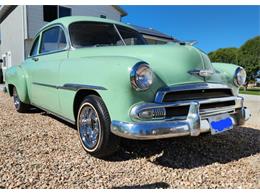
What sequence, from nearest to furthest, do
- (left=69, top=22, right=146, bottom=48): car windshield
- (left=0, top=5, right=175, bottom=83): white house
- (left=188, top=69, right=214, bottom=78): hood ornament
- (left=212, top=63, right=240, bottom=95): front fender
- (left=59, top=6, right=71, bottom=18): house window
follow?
(left=188, top=69, right=214, bottom=78): hood ornament, (left=212, top=63, right=240, bottom=95): front fender, (left=69, top=22, right=146, bottom=48): car windshield, (left=0, top=5, right=175, bottom=83): white house, (left=59, top=6, right=71, bottom=18): house window

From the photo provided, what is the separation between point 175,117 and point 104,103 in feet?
2.42

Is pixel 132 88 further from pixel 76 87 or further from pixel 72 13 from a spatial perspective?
pixel 72 13

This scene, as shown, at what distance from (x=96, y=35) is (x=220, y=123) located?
2101mm

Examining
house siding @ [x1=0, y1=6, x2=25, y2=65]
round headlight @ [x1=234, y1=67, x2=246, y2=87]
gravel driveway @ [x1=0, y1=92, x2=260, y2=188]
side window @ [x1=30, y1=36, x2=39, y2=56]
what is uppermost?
house siding @ [x1=0, y1=6, x2=25, y2=65]

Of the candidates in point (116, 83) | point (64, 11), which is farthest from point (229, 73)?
point (64, 11)

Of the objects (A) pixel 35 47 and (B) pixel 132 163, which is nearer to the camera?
(B) pixel 132 163

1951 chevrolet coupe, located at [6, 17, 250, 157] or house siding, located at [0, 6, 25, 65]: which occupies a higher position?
house siding, located at [0, 6, 25, 65]

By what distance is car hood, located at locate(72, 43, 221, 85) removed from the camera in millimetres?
2824

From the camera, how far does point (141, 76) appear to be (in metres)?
2.61

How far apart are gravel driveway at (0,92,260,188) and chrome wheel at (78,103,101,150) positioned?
153 mm

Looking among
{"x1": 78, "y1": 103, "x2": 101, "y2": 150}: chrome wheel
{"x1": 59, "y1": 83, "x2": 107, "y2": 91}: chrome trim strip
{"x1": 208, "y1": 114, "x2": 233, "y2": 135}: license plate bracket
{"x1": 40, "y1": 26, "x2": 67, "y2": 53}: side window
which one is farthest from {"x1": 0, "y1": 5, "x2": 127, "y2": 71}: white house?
{"x1": 208, "y1": 114, "x2": 233, "y2": 135}: license plate bracket

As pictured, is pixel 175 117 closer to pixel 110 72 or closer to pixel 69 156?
pixel 110 72

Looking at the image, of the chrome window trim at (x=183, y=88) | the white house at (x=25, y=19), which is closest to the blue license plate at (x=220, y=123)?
the chrome window trim at (x=183, y=88)

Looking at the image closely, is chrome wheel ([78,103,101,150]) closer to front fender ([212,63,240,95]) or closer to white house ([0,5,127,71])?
front fender ([212,63,240,95])
